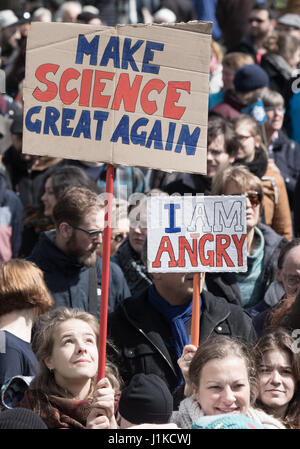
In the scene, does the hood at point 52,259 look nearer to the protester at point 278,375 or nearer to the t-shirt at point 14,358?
the t-shirt at point 14,358

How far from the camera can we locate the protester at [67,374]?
483 centimetres

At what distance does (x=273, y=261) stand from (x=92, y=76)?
7.40ft

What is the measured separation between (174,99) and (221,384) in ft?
4.44

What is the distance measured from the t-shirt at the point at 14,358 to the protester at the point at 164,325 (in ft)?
1.37

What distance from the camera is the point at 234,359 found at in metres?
4.65

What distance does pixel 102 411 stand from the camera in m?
4.50

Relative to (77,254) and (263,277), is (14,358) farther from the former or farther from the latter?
(263,277)

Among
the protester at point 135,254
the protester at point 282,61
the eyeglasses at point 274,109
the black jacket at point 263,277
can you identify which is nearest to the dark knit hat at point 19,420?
the black jacket at point 263,277

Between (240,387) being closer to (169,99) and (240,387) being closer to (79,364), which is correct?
(79,364)

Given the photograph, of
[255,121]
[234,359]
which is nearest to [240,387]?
[234,359]

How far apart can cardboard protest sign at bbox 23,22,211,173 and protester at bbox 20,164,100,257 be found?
2.18 meters

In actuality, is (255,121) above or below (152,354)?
above

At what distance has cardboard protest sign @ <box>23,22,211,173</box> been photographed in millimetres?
4988
